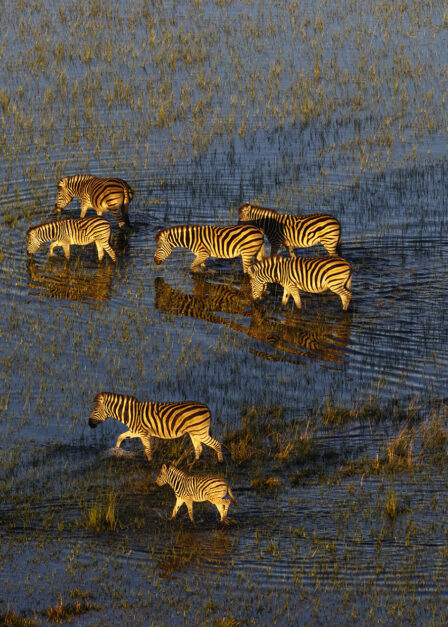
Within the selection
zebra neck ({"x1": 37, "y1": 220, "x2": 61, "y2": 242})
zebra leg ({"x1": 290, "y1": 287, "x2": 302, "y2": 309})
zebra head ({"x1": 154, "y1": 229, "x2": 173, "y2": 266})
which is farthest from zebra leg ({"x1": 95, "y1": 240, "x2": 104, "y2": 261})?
zebra leg ({"x1": 290, "y1": 287, "x2": 302, "y2": 309})

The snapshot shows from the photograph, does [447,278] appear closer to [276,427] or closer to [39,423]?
[276,427]

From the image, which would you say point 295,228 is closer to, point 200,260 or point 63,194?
point 200,260

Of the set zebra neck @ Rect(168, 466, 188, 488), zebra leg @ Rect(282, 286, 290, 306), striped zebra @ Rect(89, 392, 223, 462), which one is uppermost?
zebra leg @ Rect(282, 286, 290, 306)

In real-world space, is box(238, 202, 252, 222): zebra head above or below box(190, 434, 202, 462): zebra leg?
above

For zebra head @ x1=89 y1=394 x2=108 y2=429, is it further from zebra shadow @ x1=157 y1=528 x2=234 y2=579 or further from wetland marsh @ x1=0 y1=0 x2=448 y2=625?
zebra shadow @ x1=157 y1=528 x2=234 y2=579

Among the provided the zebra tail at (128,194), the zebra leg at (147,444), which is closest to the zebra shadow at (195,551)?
the zebra leg at (147,444)

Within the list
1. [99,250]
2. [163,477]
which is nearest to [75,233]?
[99,250]
